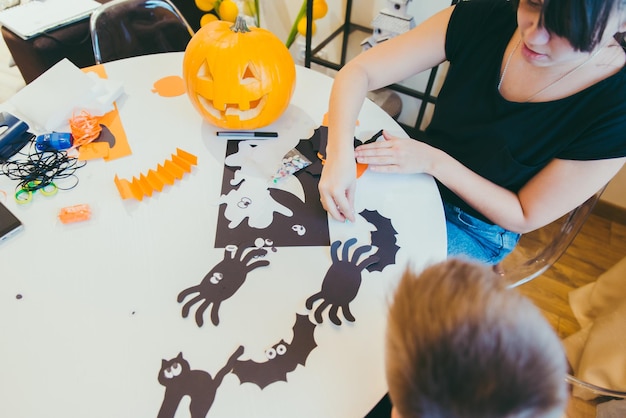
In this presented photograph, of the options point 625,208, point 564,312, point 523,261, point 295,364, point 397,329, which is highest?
point 397,329

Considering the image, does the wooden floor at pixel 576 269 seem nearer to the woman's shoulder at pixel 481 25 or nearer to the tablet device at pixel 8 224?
the woman's shoulder at pixel 481 25

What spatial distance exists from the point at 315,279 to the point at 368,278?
0.09 metres

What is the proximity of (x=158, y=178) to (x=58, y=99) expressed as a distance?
1.01ft

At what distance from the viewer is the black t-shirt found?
0.66m

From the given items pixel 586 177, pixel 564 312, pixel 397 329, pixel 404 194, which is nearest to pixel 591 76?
pixel 586 177

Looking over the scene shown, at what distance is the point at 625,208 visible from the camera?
1.58 metres

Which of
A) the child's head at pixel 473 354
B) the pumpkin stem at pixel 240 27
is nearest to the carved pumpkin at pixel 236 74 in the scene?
the pumpkin stem at pixel 240 27

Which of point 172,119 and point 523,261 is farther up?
point 172,119

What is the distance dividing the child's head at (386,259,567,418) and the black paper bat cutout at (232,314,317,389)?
0.25 metres

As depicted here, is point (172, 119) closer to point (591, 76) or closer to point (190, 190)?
point (190, 190)

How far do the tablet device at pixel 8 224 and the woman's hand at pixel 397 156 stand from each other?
606mm

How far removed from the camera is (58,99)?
0.83 meters

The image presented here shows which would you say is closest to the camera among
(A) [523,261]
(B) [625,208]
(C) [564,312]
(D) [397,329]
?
(D) [397,329]

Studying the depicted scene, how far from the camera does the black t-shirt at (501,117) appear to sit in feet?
2.15
